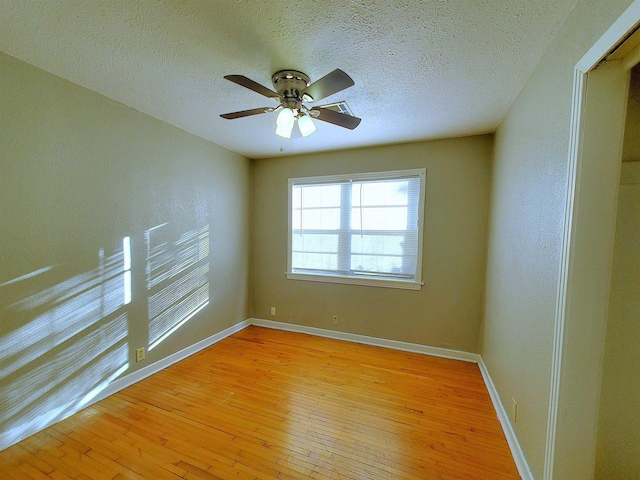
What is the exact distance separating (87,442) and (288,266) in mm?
2514

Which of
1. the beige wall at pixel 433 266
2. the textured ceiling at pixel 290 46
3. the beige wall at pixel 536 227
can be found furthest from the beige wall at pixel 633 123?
the beige wall at pixel 433 266

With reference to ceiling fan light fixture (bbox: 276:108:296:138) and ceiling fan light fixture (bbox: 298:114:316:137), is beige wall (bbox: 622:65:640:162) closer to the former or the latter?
ceiling fan light fixture (bbox: 298:114:316:137)

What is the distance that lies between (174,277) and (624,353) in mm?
3438

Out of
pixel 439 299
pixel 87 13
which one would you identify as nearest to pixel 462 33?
pixel 87 13

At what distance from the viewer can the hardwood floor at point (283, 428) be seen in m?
1.53

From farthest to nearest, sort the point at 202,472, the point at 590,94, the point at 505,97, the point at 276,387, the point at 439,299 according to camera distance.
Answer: the point at 439,299
the point at 276,387
the point at 505,97
the point at 202,472
the point at 590,94

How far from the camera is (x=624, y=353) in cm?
122

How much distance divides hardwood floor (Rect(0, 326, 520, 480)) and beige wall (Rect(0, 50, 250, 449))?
0.35m

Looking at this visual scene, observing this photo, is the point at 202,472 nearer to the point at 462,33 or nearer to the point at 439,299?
the point at 439,299

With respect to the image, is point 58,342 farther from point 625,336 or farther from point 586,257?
point 625,336

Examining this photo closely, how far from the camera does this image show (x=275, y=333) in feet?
11.9

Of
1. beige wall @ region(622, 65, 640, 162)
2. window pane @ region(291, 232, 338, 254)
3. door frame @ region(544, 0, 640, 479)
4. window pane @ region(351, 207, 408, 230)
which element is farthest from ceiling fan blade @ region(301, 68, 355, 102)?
window pane @ region(291, 232, 338, 254)

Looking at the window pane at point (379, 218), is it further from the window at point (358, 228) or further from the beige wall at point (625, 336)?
the beige wall at point (625, 336)

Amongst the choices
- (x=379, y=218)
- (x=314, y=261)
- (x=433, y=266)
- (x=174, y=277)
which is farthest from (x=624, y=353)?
(x=174, y=277)
